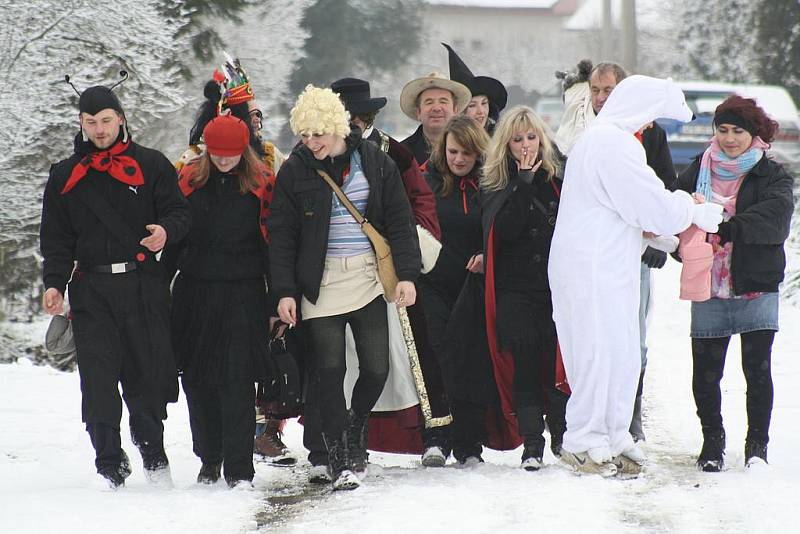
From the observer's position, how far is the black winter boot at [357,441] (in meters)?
6.03

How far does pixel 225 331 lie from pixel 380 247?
34.4 inches

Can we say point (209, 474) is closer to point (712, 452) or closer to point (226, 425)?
point (226, 425)

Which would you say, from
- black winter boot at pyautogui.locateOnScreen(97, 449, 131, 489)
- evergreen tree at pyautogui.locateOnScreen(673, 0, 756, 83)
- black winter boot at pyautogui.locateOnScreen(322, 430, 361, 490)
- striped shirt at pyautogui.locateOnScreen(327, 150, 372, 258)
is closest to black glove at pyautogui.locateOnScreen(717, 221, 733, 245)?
striped shirt at pyautogui.locateOnScreen(327, 150, 372, 258)

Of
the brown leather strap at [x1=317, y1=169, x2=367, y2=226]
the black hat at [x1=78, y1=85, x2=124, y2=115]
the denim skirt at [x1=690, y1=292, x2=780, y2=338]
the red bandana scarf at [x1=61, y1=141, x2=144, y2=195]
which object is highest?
the black hat at [x1=78, y1=85, x2=124, y2=115]

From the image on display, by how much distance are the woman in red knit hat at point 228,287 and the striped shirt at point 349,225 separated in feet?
1.24

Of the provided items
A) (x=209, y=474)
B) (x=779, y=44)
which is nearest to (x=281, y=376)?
(x=209, y=474)

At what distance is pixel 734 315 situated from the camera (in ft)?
20.2

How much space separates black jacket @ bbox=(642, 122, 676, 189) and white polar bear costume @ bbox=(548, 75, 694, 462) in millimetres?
874

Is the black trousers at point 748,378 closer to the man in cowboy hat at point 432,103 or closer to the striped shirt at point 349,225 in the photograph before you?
the striped shirt at point 349,225

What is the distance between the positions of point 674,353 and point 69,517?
6.63 meters

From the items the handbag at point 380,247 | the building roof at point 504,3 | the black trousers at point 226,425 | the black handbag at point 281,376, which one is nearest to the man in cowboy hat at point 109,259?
the black trousers at point 226,425

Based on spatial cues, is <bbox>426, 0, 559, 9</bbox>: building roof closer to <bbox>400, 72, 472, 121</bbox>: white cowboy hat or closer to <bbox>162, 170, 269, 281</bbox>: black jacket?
<bbox>400, 72, 472, 121</bbox>: white cowboy hat

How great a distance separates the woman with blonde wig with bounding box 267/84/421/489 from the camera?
5.81 m

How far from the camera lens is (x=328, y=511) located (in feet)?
17.6
